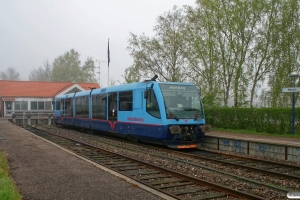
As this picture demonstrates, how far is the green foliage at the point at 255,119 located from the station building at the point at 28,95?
81.3 ft

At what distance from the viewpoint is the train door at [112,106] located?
57.5ft

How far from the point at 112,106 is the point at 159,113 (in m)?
4.80

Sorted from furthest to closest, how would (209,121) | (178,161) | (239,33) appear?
(239,33)
(209,121)
(178,161)

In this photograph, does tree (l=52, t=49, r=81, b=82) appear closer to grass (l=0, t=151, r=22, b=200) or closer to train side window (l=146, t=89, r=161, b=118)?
train side window (l=146, t=89, r=161, b=118)

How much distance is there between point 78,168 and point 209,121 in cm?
1477

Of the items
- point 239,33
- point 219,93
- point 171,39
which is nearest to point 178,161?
point 219,93

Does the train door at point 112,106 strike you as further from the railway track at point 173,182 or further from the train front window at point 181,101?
the railway track at point 173,182

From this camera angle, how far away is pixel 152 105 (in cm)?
1419

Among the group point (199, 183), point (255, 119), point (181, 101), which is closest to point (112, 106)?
point (181, 101)

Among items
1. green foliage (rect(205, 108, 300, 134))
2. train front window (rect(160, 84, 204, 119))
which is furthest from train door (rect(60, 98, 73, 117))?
train front window (rect(160, 84, 204, 119))

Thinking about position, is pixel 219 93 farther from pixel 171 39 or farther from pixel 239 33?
pixel 171 39

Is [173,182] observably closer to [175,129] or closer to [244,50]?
[175,129]

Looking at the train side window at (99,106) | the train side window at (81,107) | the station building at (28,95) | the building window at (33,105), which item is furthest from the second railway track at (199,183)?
the building window at (33,105)

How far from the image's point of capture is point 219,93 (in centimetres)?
2455
